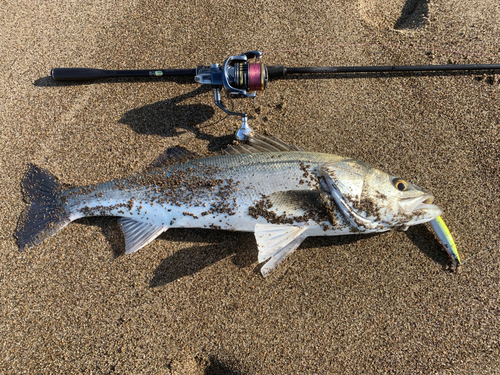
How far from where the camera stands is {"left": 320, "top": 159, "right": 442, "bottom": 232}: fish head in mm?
2387

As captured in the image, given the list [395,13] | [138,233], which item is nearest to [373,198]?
[138,233]

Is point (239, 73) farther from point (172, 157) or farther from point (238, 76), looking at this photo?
point (172, 157)

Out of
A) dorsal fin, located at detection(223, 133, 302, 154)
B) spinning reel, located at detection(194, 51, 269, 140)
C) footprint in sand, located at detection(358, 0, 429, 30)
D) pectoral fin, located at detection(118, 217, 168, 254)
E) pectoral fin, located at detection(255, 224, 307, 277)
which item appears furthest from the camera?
footprint in sand, located at detection(358, 0, 429, 30)

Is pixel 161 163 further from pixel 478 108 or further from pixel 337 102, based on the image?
pixel 478 108

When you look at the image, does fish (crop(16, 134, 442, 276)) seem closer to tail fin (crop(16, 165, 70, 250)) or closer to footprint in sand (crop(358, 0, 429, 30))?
tail fin (crop(16, 165, 70, 250))

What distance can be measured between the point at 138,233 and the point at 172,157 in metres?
0.83

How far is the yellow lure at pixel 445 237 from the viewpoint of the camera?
2568mm

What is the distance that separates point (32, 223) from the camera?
271cm

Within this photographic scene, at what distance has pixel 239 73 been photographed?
8.13ft

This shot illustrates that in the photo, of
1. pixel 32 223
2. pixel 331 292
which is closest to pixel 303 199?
pixel 331 292

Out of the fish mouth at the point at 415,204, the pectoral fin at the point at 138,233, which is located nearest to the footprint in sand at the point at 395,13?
the fish mouth at the point at 415,204

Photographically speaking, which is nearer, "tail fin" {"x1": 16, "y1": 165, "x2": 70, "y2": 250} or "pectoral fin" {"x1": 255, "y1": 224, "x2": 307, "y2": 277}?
"pectoral fin" {"x1": 255, "y1": 224, "x2": 307, "y2": 277}

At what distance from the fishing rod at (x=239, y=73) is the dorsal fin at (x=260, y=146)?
Answer: 0.09 meters

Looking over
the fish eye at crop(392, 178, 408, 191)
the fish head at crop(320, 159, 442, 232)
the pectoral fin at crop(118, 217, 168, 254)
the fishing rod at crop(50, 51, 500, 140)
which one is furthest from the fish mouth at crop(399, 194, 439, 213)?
the pectoral fin at crop(118, 217, 168, 254)
